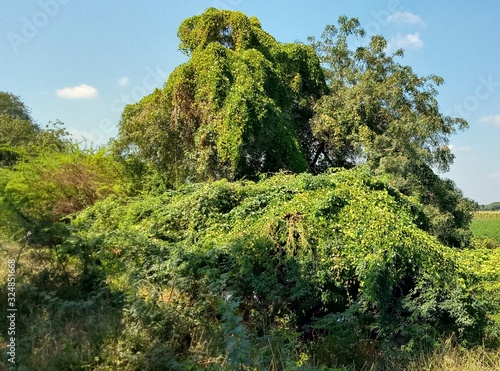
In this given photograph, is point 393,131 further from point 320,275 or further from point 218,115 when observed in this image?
point 320,275

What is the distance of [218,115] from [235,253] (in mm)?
6067

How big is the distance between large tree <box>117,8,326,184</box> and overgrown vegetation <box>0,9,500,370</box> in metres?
0.05

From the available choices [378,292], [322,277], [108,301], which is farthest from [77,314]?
[378,292]

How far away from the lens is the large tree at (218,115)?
11070 mm

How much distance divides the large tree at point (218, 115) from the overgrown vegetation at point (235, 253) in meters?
0.05

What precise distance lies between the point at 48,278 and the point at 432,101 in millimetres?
13195

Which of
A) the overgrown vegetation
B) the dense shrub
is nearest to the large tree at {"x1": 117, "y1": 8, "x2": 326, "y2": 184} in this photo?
the overgrown vegetation

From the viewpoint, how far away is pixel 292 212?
250 inches

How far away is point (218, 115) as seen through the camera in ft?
36.6

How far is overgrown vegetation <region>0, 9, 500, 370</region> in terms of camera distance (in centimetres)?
404

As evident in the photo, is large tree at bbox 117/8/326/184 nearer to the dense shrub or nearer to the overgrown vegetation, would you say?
the overgrown vegetation

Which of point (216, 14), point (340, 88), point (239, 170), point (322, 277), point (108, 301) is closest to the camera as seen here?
point (108, 301)

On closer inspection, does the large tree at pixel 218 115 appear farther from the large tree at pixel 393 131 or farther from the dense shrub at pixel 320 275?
the dense shrub at pixel 320 275

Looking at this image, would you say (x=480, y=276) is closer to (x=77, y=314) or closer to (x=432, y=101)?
(x=77, y=314)
